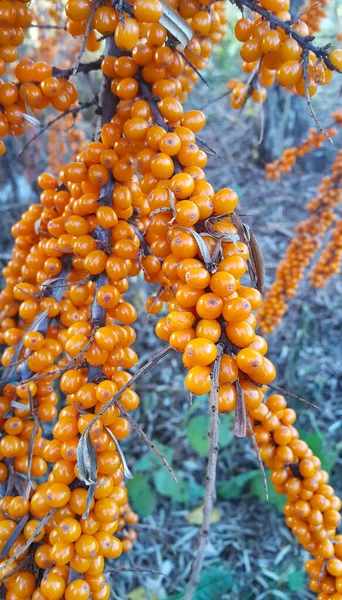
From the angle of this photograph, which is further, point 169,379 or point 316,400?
point 169,379

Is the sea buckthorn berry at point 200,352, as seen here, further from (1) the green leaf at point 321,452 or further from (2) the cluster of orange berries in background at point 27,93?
(1) the green leaf at point 321,452

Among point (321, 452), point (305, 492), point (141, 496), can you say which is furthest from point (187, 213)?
point (321, 452)

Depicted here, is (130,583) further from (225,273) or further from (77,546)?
(225,273)

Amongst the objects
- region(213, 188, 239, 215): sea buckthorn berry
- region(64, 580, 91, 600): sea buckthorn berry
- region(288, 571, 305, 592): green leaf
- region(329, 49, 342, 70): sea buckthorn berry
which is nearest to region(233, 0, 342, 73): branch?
region(329, 49, 342, 70): sea buckthorn berry

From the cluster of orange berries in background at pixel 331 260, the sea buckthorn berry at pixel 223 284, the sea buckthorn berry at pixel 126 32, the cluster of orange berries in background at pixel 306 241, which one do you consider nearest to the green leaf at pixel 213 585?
the cluster of orange berries in background at pixel 306 241

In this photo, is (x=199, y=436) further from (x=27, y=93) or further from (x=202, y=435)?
(x=27, y=93)

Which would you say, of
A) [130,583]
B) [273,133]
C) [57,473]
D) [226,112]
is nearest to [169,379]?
[130,583]

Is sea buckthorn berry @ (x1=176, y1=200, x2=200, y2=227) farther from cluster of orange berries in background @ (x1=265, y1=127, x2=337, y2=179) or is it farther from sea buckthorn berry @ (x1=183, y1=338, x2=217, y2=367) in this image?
cluster of orange berries in background @ (x1=265, y1=127, x2=337, y2=179)
